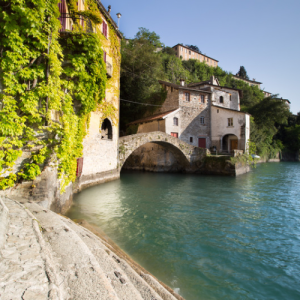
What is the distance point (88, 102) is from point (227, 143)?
25296 mm

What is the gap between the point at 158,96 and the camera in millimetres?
27297

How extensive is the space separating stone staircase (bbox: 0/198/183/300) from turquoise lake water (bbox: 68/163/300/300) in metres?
1.51

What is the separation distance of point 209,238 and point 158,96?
23.4m

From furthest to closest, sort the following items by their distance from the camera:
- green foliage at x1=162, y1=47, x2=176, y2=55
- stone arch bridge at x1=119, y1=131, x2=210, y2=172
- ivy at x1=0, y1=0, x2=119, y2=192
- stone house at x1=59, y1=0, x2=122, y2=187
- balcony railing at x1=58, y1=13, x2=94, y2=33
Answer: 1. green foliage at x1=162, y1=47, x2=176, y2=55
2. stone arch bridge at x1=119, y1=131, x2=210, y2=172
3. stone house at x1=59, y1=0, x2=122, y2=187
4. balcony railing at x1=58, y1=13, x2=94, y2=33
5. ivy at x1=0, y1=0, x2=119, y2=192

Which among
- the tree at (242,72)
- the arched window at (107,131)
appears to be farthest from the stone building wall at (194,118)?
the tree at (242,72)

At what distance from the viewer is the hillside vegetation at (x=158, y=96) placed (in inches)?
1080

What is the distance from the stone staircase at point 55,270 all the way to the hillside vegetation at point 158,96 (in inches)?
937

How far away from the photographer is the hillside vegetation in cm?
2742

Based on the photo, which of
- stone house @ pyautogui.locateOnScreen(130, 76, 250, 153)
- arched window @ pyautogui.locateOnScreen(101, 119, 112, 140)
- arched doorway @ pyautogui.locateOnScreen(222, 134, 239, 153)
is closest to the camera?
arched window @ pyautogui.locateOnScreen(101, 119, 112, 140)

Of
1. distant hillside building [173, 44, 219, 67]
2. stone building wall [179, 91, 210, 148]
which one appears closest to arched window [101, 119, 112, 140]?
stone building wall [179, 91, 210, 148]

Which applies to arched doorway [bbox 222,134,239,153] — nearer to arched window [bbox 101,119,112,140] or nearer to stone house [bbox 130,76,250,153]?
stone house [bbox 130,76,250,153]

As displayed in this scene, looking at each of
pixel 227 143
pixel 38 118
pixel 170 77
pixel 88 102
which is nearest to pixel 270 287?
pixel 38 118

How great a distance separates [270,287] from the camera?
388 centimetres

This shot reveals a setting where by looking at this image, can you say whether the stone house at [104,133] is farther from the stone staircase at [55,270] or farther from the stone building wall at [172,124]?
the stone building wall at [172,124]
